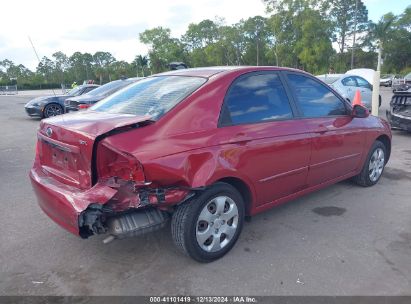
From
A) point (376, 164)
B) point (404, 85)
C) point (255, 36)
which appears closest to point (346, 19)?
point (255, 36)

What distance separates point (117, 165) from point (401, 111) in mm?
8210

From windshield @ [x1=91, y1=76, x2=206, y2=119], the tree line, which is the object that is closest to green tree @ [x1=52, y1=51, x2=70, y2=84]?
the tree line

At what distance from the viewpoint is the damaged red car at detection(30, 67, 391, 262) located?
107 inches

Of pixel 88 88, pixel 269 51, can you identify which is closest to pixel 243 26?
pixel 269 51

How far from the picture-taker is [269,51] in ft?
189

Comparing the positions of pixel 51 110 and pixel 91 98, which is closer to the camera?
pixel 91 98

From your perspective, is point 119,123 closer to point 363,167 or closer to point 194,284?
point 194,284

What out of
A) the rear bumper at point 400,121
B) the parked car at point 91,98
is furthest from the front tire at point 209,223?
the parked car at point 91,98

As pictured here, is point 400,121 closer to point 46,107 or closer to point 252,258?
point 252,258

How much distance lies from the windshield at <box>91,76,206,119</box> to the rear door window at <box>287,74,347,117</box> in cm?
118

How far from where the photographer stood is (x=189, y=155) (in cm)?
285

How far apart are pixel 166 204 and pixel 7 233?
2.10m

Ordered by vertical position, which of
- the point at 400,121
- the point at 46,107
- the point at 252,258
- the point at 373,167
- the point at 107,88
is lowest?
the point at 252,258

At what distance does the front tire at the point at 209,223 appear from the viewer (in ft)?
9.59
